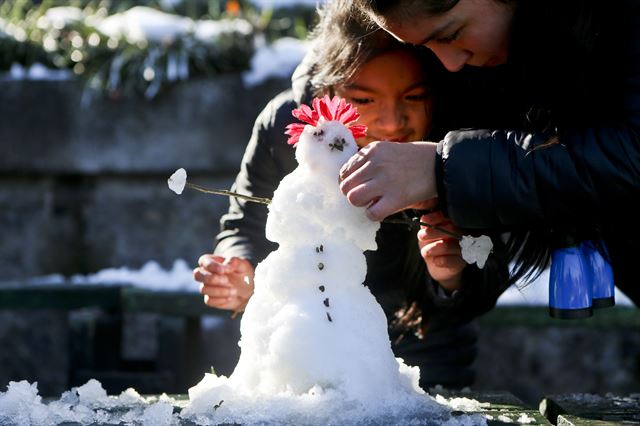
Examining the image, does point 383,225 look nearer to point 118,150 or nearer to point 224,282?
point 224,282

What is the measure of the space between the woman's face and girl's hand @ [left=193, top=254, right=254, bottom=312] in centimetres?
39

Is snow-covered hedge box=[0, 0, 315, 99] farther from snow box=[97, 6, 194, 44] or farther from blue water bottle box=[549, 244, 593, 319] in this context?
blue water bottle box=[549, 244, 593, 319]

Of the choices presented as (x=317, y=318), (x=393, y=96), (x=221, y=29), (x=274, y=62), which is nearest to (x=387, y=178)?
(x=317, y=318)

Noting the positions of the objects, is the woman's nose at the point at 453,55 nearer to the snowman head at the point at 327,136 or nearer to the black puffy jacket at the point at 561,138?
the black puffy jacket at the point at 561,138

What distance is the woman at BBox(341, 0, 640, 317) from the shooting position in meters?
1.54

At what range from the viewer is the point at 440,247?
1835 millimetres

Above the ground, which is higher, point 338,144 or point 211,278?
point 338,144

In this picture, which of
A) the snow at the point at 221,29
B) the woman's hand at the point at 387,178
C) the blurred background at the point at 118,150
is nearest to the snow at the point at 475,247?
the woman's hand at the point at 387,178

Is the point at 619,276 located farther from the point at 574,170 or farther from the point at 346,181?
the point at 346,181

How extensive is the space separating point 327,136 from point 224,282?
0.50 meters

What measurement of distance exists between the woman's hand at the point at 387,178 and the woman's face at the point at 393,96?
18.3 inches

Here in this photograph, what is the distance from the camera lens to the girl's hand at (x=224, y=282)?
6.44 ft

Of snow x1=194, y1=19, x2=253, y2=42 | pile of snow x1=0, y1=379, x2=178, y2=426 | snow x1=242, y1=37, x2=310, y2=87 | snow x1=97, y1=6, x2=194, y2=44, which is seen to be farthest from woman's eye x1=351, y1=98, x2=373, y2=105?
snow x1=97, y1=6, x2=194, y2=44

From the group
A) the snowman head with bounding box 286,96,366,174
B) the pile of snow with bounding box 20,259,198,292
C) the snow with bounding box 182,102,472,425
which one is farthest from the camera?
the pile of snow with bounding box 20,259,198,292
